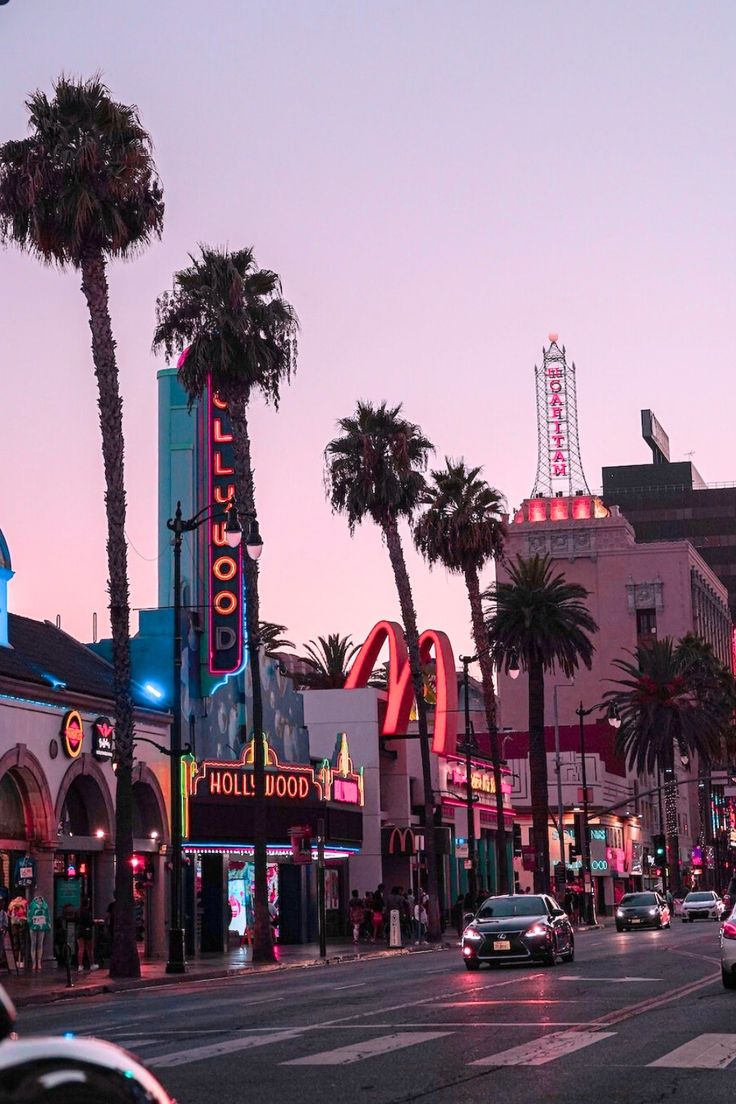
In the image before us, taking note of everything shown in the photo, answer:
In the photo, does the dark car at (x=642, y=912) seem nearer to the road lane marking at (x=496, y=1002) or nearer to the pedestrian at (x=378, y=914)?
the pedestrian at (x=378, y=914)

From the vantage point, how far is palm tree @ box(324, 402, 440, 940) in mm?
57812

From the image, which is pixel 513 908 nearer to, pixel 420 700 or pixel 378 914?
pixel 420 700

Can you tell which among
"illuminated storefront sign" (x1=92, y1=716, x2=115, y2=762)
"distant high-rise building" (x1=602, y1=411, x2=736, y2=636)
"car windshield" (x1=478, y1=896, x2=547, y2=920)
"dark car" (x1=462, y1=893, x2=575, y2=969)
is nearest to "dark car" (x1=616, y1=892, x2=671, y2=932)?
"illuminated storefront sign" (x1=92, y1=716, x2=115, y2=762)

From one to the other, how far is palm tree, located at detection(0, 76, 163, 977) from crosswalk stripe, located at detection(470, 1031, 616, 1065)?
63.9ft

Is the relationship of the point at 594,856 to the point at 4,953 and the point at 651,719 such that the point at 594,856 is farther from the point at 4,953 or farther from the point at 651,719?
the point at 4,953

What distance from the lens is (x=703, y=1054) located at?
1436 centimetres

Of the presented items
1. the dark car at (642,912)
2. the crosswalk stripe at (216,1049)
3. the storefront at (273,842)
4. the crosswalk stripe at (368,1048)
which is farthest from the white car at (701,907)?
the crosswalk stripe at (368,1048)

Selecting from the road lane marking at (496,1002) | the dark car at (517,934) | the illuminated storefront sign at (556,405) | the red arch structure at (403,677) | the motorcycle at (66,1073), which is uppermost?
the illuminated storefront sign at (556,405)

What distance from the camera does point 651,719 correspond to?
99.0 metres

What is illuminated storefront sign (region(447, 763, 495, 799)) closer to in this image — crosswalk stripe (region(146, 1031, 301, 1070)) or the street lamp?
the street lamp

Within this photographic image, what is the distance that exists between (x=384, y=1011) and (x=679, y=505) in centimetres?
18151

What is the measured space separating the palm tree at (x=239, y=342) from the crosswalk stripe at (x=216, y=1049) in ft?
84.2

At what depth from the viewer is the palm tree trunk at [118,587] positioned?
114ft

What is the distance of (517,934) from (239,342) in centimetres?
1968
